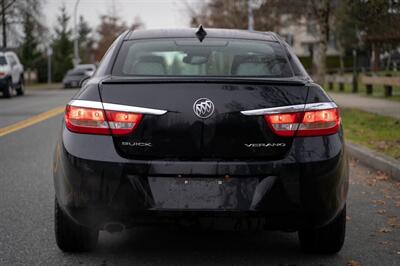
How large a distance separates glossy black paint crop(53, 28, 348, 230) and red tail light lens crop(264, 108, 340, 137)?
1.5 inches

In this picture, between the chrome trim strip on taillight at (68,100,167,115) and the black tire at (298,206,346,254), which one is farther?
the black tire at (298,206,346,254)

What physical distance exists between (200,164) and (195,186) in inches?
4.8

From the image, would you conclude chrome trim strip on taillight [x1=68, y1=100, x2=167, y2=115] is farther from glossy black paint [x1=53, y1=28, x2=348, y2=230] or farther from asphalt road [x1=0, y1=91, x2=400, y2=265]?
asphalt road [x1=0, y1=91, x2=400, y2=265]

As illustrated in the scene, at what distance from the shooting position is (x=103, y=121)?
154 inches

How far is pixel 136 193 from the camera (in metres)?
Answer: 3.79

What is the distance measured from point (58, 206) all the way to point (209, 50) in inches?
56.7

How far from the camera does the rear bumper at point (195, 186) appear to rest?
378 cm

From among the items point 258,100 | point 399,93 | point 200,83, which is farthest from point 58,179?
point 399,93

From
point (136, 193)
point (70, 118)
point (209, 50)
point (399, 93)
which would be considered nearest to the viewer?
point (136, 193)

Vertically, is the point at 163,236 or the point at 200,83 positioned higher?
the point at 200,83

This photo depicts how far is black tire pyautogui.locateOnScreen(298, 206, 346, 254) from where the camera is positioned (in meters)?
4.31

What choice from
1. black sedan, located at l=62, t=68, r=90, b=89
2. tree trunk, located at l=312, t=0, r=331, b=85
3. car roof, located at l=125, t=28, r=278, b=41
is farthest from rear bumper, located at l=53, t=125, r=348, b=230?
black sedan, located at l=62, t=68, r=90, b=89

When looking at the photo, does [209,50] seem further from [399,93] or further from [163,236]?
[399,93]

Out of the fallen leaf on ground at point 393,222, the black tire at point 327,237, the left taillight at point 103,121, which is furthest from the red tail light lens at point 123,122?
the fallen leaf on ground at point 393,222
